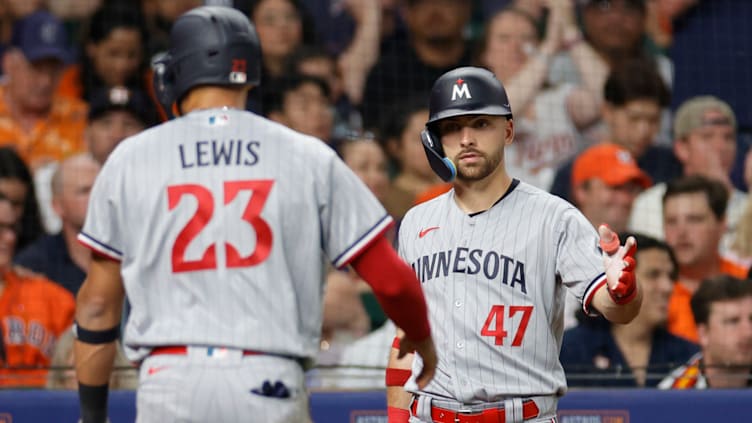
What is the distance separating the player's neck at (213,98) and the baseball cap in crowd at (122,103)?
12.4 ft

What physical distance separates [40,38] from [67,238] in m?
1.30

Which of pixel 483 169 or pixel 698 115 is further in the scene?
pixel 698 115

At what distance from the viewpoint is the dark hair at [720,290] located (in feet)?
19.1

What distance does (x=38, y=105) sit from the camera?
6.58 metres

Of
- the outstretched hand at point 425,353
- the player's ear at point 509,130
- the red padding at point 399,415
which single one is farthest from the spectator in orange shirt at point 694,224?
the outstretched hand at point 425,353

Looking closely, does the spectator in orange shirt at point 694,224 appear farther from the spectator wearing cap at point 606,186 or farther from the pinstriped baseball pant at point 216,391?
the pinstriped baseball pant at point 216,391

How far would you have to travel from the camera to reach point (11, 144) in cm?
649

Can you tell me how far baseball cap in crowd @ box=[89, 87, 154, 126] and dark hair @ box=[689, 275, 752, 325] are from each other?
3.04m

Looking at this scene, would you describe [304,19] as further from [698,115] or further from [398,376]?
[398,376]

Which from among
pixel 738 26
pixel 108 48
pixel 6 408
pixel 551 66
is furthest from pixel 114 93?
pixel 738 26

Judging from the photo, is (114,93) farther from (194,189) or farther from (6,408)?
(194,189)

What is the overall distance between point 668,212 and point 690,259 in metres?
0.27

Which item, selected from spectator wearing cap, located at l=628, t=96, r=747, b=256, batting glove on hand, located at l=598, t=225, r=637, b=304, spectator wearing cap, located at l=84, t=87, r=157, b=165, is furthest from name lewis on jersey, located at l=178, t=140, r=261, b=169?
spectator wearing cap, located at l=628, t=96, r=747, b=256

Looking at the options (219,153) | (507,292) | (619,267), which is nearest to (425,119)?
(507,292)
